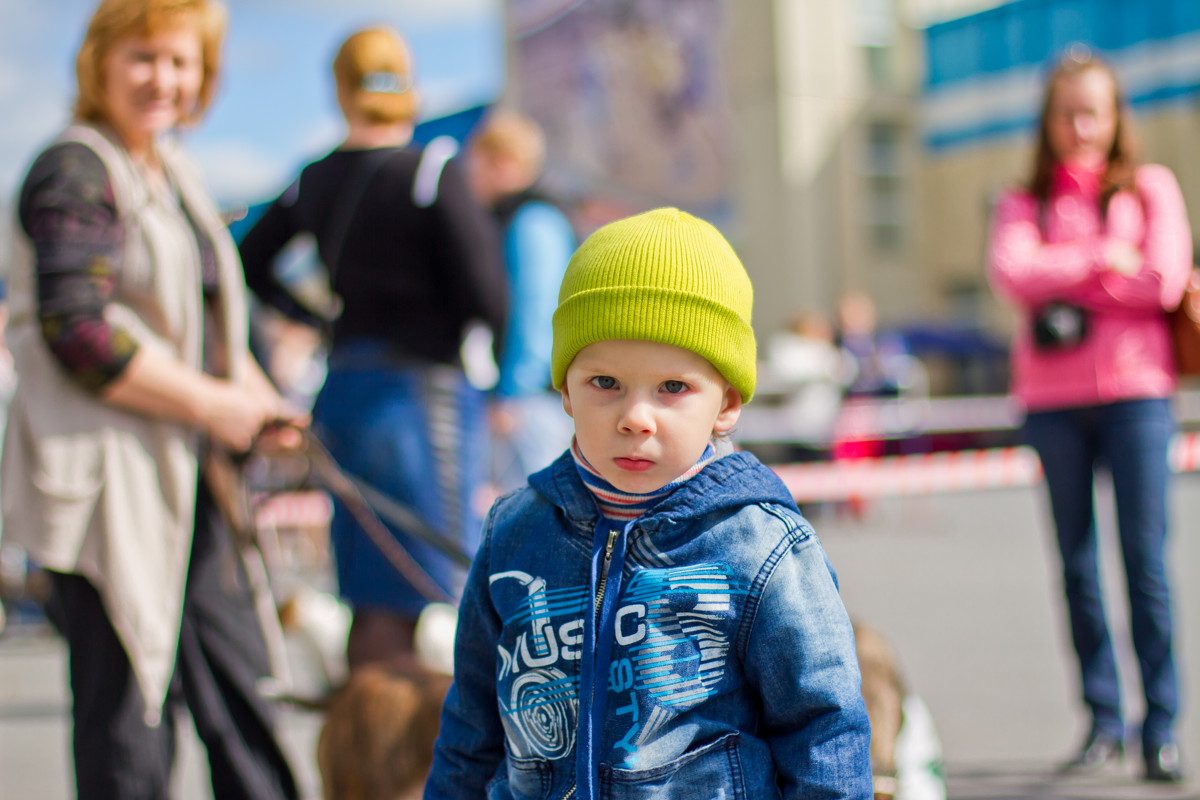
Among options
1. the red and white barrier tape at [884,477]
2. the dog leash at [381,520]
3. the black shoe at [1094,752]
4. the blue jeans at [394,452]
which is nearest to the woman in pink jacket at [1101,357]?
the black shoe at [1094,752]

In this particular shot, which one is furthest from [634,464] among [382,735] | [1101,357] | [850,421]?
[850,421]

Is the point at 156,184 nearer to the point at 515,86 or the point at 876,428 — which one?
the point at 876,428

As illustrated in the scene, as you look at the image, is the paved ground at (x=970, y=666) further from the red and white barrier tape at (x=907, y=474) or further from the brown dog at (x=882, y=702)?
the brown dog at (x=882, y=702)

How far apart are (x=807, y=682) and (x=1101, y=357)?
2.55 m

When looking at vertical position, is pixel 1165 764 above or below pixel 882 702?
below

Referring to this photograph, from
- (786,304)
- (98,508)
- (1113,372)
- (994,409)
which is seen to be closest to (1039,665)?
(1113,372)

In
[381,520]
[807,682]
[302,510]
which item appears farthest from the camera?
[302,510]

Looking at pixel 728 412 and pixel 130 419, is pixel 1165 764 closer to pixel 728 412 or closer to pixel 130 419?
pixel 728 412

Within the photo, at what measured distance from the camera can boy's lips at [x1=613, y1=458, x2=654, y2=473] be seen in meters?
1.55

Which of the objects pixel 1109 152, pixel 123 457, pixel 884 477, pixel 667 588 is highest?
pixel 1109 152

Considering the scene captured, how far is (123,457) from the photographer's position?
2.50 metres

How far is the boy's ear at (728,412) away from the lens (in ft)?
5.40

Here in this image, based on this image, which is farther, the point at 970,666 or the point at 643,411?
the point at 970,666

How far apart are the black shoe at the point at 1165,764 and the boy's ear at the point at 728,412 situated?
99.9 inches
